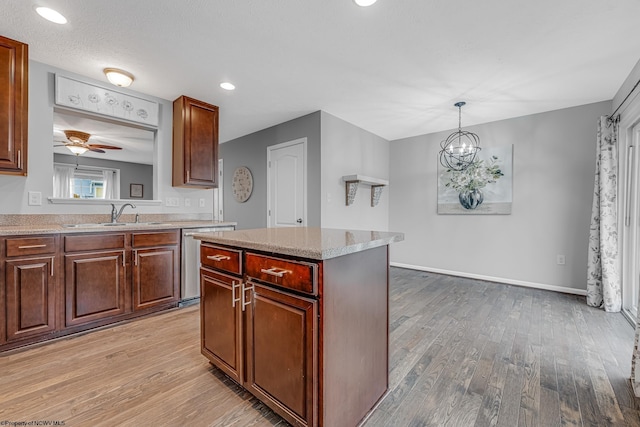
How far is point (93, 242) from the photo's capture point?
7.61 feet

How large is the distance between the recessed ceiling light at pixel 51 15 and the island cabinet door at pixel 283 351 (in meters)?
2.27

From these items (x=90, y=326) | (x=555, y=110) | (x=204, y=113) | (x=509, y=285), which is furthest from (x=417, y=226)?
(x=90, y=326)

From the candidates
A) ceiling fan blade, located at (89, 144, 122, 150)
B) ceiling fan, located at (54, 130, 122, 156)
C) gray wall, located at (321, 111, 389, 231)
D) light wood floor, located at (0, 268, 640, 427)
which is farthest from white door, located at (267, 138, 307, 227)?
ceiling fan blade, located at (89, 144, 122, 150)

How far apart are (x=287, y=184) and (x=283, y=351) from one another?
9.92 feet

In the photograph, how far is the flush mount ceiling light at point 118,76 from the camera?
100 inches

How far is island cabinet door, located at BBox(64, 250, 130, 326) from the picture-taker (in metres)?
2.22

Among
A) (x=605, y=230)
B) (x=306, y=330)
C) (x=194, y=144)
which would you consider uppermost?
(x=194, y=144)

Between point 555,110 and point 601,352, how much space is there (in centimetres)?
289

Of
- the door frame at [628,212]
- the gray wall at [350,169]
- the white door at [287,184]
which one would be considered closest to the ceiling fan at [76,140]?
the white door at [287,184]

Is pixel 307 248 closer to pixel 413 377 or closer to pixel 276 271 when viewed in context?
pixel 276 271

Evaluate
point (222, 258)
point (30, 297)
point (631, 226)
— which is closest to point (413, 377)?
point (222, 258)

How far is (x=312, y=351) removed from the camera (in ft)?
3.64

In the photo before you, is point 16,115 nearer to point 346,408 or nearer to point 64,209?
point 64,209

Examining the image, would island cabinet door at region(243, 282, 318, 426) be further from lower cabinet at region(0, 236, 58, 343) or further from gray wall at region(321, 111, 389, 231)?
gray wall at region(321, 111, 389, 231)
